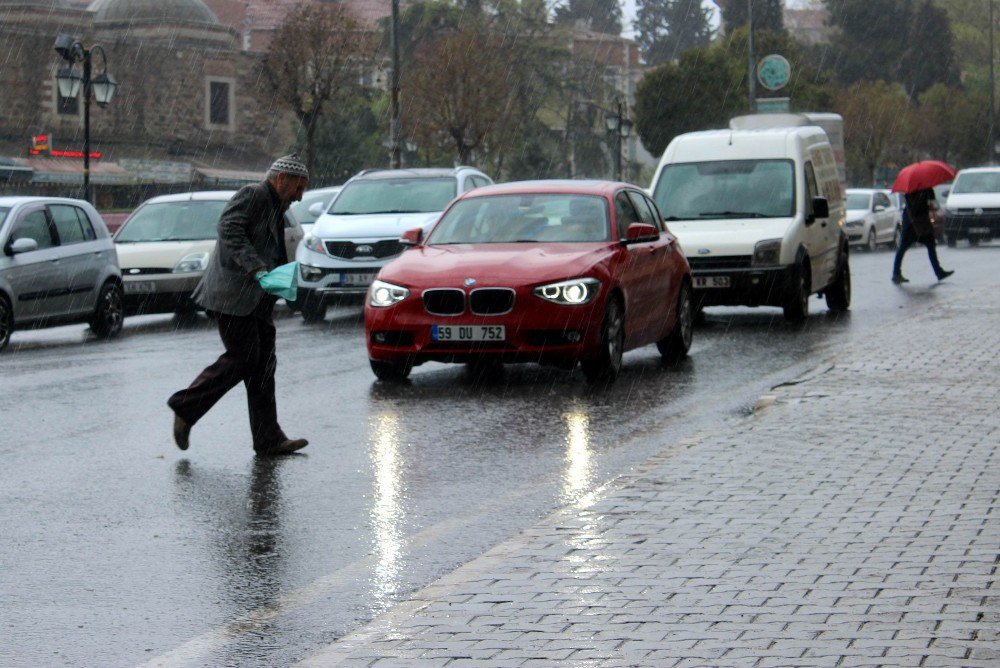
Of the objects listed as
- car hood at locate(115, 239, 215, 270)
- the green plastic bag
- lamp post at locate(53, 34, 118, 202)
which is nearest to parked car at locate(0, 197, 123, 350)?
car hood at locate(115, 239, 215, 270)

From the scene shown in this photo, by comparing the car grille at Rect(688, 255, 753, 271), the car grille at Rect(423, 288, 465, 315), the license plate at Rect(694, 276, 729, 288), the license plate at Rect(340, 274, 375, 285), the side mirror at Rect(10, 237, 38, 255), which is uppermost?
the side mirror at Rect(10, 237, 38, 255)

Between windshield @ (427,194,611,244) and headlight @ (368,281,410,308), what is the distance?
3.80ft

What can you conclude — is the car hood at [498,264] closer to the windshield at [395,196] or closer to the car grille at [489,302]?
the car grille at [489,302]

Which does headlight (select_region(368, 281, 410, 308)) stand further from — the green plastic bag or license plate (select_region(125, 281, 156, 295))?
license plate (select_region(125, 281, 156, 295))

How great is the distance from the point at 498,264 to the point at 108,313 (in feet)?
24.5

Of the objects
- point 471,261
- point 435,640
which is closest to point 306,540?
point 435,640

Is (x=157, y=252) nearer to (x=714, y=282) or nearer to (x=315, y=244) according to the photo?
(x=315, y=244)

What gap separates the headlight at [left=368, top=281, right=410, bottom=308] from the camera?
12188 mm

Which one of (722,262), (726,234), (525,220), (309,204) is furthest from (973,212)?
(525,220)

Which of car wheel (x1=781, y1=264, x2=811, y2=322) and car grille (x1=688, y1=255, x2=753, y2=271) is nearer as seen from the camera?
car grille (x1=688, y1=255, x2=753, y2=271)

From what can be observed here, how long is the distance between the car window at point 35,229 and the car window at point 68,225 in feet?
0.55

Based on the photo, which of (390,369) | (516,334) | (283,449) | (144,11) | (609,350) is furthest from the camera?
(144,11)

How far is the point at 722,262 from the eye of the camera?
17094mm

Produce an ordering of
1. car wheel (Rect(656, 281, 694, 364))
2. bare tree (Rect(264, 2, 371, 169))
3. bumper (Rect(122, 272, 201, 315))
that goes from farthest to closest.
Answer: bare tree (Rect(264, 2, 371, 169))
bumper (Rect(122, 272, 201, 315))
car wheel (Rect(656, 281, 694, 364))
